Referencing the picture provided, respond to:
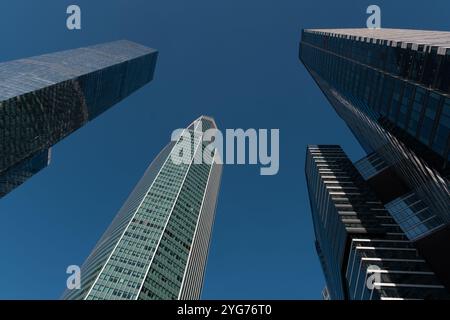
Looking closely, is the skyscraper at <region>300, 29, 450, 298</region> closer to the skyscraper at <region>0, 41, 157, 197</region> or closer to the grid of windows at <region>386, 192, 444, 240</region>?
the grid of windows at <region>386, 192, 444, 240</region>

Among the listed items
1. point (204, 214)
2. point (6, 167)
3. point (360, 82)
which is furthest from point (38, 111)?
point (360, 82)

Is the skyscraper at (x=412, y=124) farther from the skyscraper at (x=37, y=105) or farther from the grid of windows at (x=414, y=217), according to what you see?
the skyscraper at (x=37, y=105)

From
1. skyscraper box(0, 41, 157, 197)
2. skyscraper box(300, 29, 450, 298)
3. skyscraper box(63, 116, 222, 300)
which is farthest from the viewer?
skyscraper box(0, 41, 157, 197)

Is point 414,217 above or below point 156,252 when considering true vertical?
above

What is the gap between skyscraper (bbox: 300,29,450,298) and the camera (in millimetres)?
65375

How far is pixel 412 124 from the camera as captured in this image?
73.9 meters

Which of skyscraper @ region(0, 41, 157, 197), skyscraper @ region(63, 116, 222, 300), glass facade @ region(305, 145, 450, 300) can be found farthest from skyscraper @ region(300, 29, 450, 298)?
skyscraper @ region(0, 41, 157, 197)

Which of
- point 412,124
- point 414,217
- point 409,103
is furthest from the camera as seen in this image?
point 414,217

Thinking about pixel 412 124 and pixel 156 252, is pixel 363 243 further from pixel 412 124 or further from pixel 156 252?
pixel 156 252

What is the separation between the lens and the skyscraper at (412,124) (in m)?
65.4

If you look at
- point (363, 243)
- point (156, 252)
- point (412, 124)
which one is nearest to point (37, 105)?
point (156, 252)

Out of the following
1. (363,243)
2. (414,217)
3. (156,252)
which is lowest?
(156,252)

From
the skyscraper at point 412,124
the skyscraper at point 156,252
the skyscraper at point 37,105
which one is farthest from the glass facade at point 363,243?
the skyscraper at point 37,105
